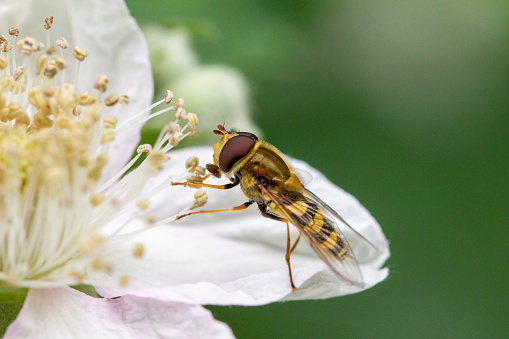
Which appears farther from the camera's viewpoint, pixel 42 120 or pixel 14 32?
pixel 14 32

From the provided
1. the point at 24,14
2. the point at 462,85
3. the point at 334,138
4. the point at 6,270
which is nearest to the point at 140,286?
the point at 6,270

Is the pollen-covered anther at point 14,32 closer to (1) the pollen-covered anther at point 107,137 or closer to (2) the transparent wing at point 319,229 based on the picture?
(1) the pollen-covered anther at point 107,137

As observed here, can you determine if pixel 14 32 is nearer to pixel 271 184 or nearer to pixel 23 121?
pixel 23 121

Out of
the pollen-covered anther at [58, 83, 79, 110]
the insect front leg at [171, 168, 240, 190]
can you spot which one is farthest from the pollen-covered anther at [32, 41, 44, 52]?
the insect front leg at [171, 168, 240, 190]

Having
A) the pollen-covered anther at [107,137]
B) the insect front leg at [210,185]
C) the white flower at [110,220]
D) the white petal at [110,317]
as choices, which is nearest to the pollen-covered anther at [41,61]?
the white flower at [110,220]

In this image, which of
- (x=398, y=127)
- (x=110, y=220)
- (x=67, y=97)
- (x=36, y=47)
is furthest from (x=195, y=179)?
(x=398, y=127)

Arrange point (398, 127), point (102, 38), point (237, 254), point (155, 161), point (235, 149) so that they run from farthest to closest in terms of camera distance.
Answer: point (398, 127), point (102, 38), point (237, 254), point (235, 149), point (155, 161)
